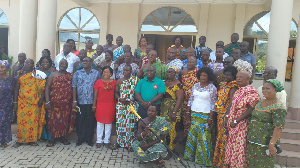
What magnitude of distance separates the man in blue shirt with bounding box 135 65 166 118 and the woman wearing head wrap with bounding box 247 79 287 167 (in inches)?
66.6

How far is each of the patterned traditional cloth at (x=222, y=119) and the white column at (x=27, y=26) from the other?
585 cm

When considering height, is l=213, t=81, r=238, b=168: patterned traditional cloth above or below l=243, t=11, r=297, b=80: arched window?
below

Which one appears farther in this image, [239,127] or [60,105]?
[60,105]

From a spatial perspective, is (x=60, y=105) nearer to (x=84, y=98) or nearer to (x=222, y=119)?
(x=84, y=98)

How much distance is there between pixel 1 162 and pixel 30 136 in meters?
0.82

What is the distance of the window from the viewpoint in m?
9.45

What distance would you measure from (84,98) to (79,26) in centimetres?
644

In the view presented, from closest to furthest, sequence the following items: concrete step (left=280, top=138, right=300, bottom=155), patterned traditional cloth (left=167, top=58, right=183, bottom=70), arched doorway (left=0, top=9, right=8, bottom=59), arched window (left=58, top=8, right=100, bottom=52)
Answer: concrete step (left=280, top=138, right=300, bottom=155) → patterned traditional cloth (left=167, top=58, right=183, bottom=70) → arched window (left=58, top=8, right=100, bottom=52) → arched doorway (left=0, top=9, right=8, bottom=59)

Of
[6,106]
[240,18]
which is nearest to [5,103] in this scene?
[6,106]

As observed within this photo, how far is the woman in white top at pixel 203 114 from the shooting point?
407 centimetres

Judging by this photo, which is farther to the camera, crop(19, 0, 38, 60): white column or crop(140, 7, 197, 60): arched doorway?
crop(140, 7, 197, 60): arched doorway

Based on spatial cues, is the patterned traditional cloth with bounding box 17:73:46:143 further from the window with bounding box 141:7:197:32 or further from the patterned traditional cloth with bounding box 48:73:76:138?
the window with bounding box 141:7:197:32

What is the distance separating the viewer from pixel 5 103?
4.56 m

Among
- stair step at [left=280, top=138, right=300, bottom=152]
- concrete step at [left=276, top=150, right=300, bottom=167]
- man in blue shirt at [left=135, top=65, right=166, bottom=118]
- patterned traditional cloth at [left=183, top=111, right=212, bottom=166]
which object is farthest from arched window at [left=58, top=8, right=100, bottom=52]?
concrete step at [left=276, top=150, right=300, bottom=167]
